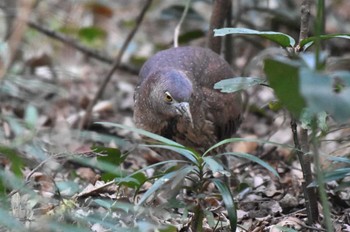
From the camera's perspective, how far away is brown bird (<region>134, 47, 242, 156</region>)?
4.98 m

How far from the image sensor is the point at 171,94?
16.3 ft

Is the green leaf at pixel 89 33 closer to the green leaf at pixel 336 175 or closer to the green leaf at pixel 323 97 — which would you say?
the green leaf at pixel 336 175

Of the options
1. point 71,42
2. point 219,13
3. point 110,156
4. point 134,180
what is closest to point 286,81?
point 134,180

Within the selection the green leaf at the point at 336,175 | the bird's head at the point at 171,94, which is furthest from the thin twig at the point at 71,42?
the green leaf at the point at 336,175

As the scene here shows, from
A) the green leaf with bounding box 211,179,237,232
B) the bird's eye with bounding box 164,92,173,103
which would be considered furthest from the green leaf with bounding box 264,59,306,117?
the bird's eye with bounding box 164,92,173,103

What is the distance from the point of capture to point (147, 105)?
526 centimetres

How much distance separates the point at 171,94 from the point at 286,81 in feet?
8.22

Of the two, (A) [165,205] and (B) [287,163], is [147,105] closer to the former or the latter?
(B) [287,163]

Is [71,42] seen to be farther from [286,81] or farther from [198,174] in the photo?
[286,81]

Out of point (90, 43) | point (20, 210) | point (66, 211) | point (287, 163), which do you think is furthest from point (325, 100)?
point (90, 43)

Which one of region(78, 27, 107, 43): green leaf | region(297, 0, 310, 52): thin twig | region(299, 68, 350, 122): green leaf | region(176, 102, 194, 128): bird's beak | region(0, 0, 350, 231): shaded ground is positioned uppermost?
region(297, 0, 310, 52): thin twig

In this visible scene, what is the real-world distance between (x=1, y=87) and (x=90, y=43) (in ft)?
9.91

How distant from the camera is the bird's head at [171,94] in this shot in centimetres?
489

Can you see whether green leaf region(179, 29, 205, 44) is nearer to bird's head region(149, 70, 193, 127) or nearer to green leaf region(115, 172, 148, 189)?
bird's head region(149, 70, 193, 127)
